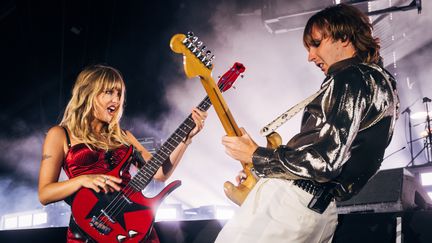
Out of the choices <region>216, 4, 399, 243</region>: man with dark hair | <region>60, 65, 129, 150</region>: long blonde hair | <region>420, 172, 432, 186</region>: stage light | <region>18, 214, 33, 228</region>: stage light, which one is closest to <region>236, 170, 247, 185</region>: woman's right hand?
<region>216, 4, 399, 243</region>: man with dark hair

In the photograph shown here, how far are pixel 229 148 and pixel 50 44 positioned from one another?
26.2ft

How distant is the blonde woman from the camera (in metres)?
2.21

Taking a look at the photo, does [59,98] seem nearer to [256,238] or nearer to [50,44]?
[50,44]

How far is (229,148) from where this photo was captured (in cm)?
187

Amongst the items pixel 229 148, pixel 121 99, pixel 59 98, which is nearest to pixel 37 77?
pixel 59 98

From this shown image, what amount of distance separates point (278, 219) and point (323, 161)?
308 millimetres

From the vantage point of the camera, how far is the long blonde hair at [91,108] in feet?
8.07

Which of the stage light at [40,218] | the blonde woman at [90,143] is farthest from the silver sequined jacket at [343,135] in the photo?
the stage light at [40,218]

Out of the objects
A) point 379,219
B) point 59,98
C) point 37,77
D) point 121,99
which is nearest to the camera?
point 379,219

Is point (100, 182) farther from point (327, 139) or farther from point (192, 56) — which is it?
point (327, 139)

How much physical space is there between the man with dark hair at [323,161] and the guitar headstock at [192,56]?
37.8 inches

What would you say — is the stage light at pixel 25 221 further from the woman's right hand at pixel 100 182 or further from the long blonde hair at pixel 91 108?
the woman's right hand at pixel 100 182

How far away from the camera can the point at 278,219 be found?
60.0 inches

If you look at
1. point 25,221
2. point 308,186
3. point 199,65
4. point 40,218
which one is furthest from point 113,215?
point 25,221
